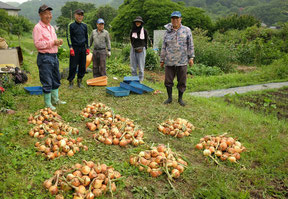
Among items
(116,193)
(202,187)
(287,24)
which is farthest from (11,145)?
(287,24)

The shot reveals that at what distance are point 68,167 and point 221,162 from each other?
2005 millimetres

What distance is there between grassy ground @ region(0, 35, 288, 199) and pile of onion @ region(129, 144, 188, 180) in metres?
0.08

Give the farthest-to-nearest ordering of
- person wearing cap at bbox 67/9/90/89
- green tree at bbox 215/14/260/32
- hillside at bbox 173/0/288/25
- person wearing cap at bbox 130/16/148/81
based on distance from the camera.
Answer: hillside at bbox 173/0/288/25, green tree at bbox 215/14/260/32, person wearing cap at bbox 130/16/148/81, person wearing cap at bbox 67/9/90/89

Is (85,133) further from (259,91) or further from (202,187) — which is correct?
(259,91)

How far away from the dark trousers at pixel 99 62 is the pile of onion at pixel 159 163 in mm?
4785

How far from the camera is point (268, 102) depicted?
230 inches

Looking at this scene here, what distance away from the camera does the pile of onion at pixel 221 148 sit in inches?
124

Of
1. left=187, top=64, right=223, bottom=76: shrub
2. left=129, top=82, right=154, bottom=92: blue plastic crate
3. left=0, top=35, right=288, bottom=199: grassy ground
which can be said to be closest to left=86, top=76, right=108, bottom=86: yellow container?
left=129, top=82, right=154, bottom=92: blue plastic crate

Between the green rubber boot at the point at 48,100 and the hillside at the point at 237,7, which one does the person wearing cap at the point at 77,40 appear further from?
the hillside at the point at 237,7

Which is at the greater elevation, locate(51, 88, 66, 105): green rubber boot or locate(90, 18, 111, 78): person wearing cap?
locate(90, 18, 111, 78): person wearing cap

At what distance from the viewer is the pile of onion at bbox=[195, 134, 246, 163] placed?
10.3 feet

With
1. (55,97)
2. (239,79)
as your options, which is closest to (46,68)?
(55,97)

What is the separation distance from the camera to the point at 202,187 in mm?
2588

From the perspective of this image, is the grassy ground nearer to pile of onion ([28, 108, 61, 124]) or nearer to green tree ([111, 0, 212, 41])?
pile of onion ([28, 108, 61, 124])
